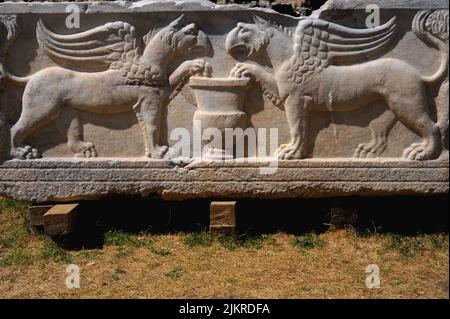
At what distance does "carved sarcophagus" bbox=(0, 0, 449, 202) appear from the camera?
3.65m

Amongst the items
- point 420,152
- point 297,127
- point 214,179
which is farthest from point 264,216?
point 420,152

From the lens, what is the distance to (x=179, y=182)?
3.78 meters

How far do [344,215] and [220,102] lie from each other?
1.28 meters

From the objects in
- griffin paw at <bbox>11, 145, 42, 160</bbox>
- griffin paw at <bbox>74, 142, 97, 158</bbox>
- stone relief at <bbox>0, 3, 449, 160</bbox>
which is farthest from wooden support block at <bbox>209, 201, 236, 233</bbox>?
griffin paw at <bbox>11, 145, 42, 160</bbox>

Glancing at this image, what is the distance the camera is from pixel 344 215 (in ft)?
12.6

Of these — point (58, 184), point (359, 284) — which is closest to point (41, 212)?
point (58, 184)

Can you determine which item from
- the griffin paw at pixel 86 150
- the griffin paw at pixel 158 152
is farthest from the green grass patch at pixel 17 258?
the griffin paw at pixel 158 152

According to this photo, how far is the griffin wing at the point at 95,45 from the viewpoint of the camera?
Result: 3695 mm

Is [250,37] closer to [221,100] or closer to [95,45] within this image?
[221,100]

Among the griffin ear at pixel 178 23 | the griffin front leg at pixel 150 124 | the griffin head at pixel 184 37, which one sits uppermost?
the griffin ear at pixel 178 23

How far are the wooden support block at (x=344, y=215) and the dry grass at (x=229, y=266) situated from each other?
0.08m

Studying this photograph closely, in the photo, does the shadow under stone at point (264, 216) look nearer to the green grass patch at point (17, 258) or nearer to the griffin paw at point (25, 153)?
the green grass patch at point (17, 258)

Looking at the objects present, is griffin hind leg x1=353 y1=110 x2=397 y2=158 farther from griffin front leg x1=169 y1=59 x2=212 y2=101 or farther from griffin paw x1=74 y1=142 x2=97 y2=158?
griffin paw x1=74 y1=142 x2=97 y2=158

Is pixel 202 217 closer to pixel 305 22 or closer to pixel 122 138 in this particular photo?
pixel 122 138
